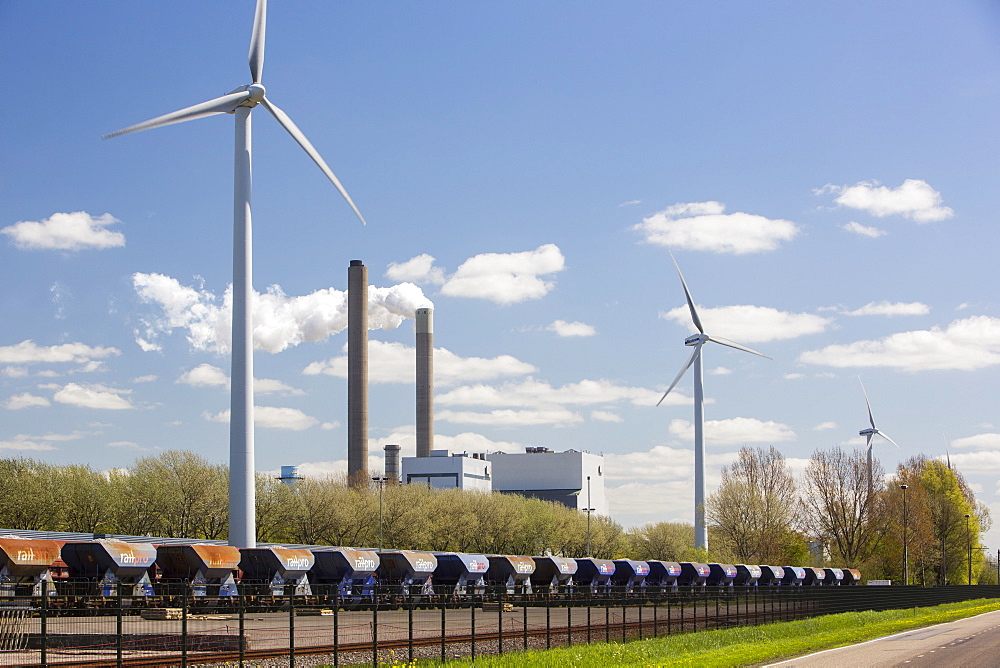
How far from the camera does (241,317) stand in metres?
52.8

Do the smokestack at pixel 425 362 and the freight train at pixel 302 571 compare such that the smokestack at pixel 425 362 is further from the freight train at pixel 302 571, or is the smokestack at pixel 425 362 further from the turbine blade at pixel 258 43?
the turbine blade at pixel 258 43

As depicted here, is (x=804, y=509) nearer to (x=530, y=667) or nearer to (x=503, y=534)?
(x=503, y=534)

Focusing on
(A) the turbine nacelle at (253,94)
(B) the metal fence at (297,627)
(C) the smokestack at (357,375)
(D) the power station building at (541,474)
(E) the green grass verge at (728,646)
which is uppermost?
(A) the turbine nacelle at (253,94)

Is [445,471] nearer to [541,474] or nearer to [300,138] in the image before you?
[541,474]

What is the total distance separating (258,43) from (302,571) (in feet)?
96.9

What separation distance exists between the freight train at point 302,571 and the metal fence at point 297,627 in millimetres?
1030

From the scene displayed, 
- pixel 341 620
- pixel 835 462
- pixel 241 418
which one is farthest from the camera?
pixel 835 462

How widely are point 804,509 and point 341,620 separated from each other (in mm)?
72128

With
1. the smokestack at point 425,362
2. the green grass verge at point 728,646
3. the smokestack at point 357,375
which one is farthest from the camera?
the smokestack at point 425,362

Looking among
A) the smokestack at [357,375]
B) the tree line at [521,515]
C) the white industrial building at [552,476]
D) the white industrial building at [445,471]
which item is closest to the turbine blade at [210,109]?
the tree line at [521,515]

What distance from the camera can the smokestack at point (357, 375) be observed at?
118750mm

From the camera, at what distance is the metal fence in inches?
879

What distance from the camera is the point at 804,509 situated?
100 metres

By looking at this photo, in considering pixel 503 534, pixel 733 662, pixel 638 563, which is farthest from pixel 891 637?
pixel 503 534
